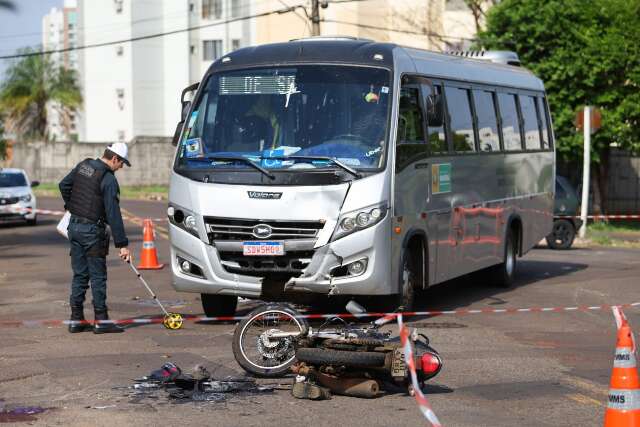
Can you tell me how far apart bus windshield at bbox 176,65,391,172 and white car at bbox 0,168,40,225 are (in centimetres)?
1976

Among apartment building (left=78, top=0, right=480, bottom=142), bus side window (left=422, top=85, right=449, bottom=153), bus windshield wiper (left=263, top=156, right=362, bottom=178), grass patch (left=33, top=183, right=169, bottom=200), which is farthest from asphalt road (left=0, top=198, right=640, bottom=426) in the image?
apartment building (left=78, top=0, right=480, bottom=142)

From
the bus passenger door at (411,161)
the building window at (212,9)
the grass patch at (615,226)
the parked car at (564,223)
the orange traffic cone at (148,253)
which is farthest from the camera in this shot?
the building window at (212,9)

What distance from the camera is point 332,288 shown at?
12.4m

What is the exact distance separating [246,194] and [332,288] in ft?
4.25

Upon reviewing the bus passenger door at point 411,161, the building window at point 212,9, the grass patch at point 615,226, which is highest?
the building window at point 212,9

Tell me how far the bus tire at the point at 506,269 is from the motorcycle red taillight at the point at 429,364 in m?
8.79

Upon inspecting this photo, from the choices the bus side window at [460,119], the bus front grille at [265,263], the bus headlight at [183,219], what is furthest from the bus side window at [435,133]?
the bus headlight at [183,219]

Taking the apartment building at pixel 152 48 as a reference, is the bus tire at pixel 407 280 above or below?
below

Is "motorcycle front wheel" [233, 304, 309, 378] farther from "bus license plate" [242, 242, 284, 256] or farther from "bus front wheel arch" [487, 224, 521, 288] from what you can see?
"bus front wheel arch" [487, 224, 521, 288]

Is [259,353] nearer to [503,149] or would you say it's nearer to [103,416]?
[103,416]

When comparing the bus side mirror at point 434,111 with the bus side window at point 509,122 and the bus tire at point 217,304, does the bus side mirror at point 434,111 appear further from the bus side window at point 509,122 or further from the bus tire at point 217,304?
the bus side window at point 509,122

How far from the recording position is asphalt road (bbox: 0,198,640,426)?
8.46 metres

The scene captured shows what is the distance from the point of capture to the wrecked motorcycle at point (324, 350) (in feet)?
29.3

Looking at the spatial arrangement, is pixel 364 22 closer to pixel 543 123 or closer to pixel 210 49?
pixel 210 49
